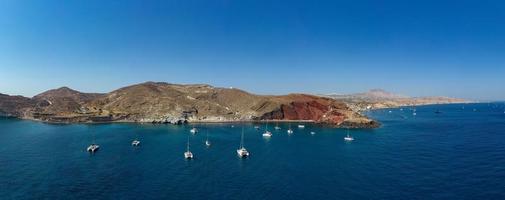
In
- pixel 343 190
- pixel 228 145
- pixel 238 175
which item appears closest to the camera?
pixel 343 190

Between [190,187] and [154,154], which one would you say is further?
[154,154]

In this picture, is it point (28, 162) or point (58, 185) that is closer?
point (58, 185)

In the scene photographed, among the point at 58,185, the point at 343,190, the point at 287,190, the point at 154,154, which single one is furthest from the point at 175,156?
the point at 343,190

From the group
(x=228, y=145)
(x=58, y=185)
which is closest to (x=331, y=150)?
(x=228, y=145)

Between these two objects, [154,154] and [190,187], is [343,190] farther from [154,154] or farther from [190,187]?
[154,154]

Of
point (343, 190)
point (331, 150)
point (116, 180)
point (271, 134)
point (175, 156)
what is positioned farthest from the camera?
point (271, 134)

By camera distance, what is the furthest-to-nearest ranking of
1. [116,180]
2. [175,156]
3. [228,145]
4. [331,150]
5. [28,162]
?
[228,145], [331,150], [175,156], [28,162], [116,180]

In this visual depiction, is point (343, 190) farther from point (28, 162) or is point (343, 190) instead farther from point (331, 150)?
point (28, 162)
